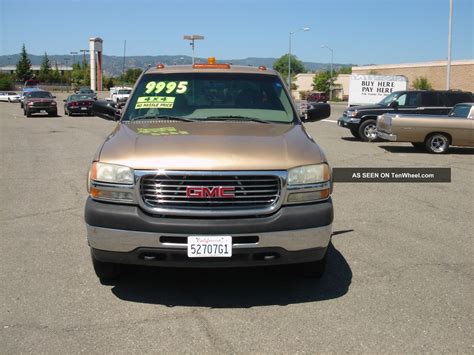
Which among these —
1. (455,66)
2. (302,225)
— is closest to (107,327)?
(302,225)

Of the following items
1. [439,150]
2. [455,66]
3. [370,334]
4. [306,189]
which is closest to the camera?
[370,334]

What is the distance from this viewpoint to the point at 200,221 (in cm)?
398

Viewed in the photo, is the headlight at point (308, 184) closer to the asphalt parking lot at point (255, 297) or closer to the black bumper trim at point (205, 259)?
the black bumper trim at point (205, 259)

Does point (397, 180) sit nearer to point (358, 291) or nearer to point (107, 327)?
point (358, 291)

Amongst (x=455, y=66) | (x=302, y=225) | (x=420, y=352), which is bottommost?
(x=420, y=352)

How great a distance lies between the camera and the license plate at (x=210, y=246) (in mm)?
3965

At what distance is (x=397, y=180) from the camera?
10.6 meters

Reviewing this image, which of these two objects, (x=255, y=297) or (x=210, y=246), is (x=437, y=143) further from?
(x=210, y=246)

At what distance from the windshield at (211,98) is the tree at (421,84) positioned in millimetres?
60739

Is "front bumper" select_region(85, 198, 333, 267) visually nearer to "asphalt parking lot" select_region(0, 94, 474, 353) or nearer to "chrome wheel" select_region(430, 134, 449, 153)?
"asphalt parking lot" select_region(0, 94, 474, 353)

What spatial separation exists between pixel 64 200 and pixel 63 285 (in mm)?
3854

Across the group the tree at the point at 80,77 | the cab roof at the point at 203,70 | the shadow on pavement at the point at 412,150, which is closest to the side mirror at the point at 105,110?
the cab roof at the point at 203,70

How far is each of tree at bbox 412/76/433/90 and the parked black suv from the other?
4663 centimetres

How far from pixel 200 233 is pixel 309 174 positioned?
36.8 inches
